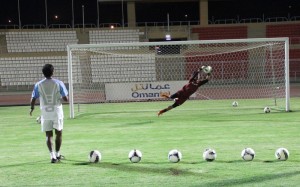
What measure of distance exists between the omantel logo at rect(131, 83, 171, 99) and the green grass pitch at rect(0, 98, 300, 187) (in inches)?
110

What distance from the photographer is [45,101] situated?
8.77 metres

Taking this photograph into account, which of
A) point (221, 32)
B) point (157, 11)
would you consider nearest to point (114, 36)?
point (157, 11)

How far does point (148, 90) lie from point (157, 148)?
35.4 feet

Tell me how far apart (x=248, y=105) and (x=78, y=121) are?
809 cm

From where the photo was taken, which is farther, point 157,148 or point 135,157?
point 157,148

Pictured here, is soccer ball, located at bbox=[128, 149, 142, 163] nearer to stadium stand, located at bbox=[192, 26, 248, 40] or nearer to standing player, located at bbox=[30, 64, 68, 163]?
standing player, located at bbox=[30, 64, 68, 163]

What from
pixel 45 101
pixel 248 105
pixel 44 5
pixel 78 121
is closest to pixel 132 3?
pixel 44 5

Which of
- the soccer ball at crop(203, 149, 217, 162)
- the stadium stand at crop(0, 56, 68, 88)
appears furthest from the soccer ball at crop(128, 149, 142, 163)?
the stadium stand at crop(0, 56, 68, 88)

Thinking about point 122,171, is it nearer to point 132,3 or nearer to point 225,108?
point 225,108

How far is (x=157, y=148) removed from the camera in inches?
399

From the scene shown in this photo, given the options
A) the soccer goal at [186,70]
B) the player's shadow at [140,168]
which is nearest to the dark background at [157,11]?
the soccer goal at [186,70]

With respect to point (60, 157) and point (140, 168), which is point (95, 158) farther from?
point (140, 168)

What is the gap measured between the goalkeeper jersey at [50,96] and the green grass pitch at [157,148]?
37.5 inches

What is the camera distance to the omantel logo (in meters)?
20.8
